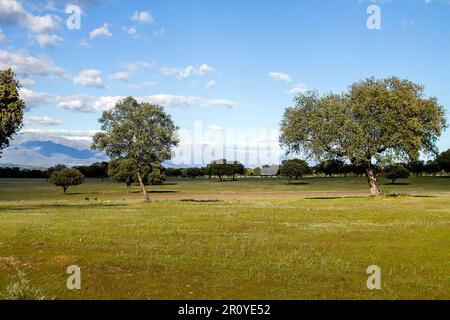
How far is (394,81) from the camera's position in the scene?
7544 cm

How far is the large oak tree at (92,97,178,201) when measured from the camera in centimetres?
8000

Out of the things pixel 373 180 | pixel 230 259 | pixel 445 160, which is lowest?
pixel 230 259

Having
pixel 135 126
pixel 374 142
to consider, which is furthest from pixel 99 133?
pixel 374 142

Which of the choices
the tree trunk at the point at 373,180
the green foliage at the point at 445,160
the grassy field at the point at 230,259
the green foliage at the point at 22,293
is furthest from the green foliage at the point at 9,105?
the green foliage at the point at 445,160

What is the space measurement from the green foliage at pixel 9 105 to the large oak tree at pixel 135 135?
34.1m

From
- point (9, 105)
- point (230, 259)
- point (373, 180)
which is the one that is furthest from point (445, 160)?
point (230, 259)

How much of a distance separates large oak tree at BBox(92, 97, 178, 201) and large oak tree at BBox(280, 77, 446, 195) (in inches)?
945

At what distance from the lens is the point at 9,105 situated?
42.9 meters

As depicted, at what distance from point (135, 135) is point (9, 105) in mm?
38521

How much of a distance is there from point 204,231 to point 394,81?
55.9 m

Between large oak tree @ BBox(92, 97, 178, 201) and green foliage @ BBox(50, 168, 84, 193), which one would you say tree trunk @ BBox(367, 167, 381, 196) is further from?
green foliage @ BBox(50, 168, 84, 193)

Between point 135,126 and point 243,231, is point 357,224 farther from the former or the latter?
point 135,126

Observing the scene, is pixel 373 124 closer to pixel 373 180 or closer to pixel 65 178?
pixel 373 180

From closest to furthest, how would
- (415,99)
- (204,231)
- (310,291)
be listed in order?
1. (310,291)
2. (204,231)
3. (415,99)
